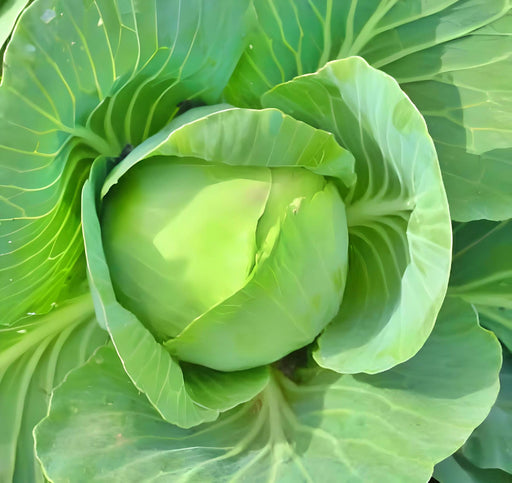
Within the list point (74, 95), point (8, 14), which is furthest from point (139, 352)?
point (8, 14)

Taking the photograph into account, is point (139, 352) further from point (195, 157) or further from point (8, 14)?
point (8, 14)

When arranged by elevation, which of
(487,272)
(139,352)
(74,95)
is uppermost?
(74,95)

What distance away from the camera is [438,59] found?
864 mm

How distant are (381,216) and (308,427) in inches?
13.1

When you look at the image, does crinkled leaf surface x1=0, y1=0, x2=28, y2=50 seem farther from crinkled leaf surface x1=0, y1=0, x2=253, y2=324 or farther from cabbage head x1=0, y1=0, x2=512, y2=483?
crinkled leaf surface x1=0, y1=0, x2=253, y2=324

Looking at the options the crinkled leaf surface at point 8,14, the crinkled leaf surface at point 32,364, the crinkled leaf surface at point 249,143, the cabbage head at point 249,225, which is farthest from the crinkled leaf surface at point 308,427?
the crinkled leaf surface at point 8,14

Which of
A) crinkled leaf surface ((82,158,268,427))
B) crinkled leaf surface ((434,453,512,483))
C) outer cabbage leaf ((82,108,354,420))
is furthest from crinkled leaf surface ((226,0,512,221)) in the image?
crinkled leaf surface ((434,453,512,483))

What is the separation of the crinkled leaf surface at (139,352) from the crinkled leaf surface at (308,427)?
0.06 meters


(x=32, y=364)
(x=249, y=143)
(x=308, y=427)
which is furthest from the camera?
(x=32, y=364)

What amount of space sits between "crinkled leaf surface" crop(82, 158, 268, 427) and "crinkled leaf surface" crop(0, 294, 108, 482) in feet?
0.76

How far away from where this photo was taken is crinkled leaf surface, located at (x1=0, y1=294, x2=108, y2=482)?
94cm

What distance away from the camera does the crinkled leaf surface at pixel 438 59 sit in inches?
33.0

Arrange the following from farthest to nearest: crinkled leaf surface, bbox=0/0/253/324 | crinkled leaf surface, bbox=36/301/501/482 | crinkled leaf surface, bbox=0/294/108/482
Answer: crinkled leaf surface, bbox=0/294/108/482 → crinkled leaf surface, bbox=36/301/501/482 → crinkled leaf surface, bbox=0/0/253/324

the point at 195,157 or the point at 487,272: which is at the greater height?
the point at 195,157
